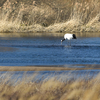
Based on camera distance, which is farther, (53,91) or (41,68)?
(41,68)

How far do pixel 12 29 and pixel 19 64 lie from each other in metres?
19.3

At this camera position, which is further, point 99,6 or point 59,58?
point 99,6

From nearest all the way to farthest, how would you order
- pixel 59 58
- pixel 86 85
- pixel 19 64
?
pixel 86 85, pixel 19 64, pixel 59 58

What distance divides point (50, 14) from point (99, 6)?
7496 millimetres

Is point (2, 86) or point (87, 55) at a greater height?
point (2, 86)

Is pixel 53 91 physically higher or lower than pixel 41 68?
higher

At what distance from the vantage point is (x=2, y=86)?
6.30 meters

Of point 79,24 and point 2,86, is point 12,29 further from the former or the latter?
point 2,86

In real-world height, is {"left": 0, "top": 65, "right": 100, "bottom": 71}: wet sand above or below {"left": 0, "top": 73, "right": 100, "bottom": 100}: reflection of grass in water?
below

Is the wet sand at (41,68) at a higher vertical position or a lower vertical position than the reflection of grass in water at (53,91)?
lower

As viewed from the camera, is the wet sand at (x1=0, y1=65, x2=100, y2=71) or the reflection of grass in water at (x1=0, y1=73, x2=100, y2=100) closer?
the reflection of grass in water at (x1=0, y1=73, x2=100, y2=100)

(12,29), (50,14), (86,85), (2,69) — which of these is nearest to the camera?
(86,85)

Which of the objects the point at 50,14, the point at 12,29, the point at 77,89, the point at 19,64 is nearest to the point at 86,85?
the point at 77,89

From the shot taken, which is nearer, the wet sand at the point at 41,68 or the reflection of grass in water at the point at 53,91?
the reflection of grass in water at the point at 53,91
